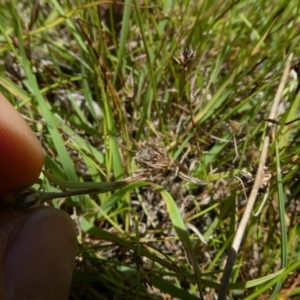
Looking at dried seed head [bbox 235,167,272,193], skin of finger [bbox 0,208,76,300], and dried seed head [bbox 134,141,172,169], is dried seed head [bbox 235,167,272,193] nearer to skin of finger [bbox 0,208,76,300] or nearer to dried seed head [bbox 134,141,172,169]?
dried seed head [bbox 134,141,172,169]

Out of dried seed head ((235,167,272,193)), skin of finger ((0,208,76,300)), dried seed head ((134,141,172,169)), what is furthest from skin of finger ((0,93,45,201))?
dried seed head ((235,167,272,193))

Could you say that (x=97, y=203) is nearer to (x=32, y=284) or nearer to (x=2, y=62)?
(x=32, y=284)

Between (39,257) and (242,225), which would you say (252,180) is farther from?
(39,257)

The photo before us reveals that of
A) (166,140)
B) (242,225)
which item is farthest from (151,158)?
(166,140)

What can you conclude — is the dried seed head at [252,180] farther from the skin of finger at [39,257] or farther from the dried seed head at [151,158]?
the skin of finger at [39,257]

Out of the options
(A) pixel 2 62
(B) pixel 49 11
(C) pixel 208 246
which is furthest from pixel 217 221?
(B) pixel 49 11
